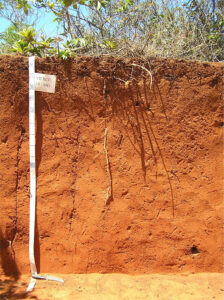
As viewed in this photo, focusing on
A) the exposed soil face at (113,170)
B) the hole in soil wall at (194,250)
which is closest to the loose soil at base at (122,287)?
the exposed soil face at (113,170)

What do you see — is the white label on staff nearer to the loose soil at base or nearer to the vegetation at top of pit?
the vegetation at top of pit

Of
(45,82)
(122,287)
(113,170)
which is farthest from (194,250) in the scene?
(45,82)

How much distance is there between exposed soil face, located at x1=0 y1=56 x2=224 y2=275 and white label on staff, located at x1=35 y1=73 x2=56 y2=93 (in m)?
0.06

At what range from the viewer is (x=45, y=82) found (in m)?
3.17

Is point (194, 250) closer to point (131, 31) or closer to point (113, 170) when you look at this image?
point (113, 170)

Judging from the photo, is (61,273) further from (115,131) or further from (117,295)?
(115,131)

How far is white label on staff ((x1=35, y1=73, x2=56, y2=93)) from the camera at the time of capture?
10.3ft

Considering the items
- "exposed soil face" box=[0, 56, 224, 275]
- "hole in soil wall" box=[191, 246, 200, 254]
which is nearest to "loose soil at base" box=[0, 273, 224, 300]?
"exposed soil face" box=[0, 56, 224, 275]

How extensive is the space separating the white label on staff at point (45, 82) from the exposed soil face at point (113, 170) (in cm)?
6

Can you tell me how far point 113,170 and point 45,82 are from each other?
4.17ft

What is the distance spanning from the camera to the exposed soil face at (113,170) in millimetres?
3182

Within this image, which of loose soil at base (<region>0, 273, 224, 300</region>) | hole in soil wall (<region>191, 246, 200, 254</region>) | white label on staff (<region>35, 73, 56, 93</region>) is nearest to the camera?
loose soil at base (<region>0, 273, 224, 300</region>)

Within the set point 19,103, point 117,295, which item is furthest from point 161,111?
point 117,295

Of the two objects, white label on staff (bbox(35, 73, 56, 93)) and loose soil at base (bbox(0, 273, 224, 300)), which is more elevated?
white label on staff (bbox(35, 73, 56, 93))
